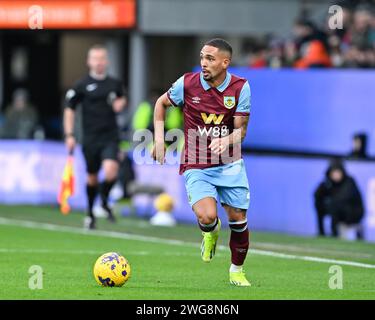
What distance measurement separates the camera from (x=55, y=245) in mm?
16781

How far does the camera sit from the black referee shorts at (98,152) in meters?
19.2

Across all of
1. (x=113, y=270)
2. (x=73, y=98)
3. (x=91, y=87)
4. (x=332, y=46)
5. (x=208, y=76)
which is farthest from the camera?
(x=332, y=46)

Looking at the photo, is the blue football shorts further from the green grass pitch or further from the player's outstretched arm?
the green grass pitch

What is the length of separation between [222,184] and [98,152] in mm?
7518

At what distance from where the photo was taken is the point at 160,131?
12039mm

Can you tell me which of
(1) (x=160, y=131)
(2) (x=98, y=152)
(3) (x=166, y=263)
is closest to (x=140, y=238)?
(2) (x=98, y=152)

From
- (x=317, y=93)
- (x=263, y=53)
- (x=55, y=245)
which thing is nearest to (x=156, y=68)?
(x=263, y=53)

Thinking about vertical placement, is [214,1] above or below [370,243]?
above

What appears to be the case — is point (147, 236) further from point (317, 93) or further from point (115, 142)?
point (317, 93)

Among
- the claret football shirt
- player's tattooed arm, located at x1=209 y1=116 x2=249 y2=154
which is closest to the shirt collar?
the claret football shirt

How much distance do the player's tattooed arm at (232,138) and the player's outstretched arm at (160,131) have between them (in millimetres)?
446

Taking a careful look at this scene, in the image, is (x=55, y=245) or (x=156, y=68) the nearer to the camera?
(x=55, y=245)

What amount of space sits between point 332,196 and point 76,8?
10057 mm

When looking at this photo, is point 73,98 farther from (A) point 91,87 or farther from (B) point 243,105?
(B) point 243,105
